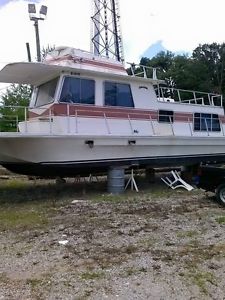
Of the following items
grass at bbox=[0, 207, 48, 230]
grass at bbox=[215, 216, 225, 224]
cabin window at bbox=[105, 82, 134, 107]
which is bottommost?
grass at bbox=[215, 216, 225, 224]

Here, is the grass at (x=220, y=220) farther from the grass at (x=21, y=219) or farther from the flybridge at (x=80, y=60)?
the flybridge at (x=80, y=60)

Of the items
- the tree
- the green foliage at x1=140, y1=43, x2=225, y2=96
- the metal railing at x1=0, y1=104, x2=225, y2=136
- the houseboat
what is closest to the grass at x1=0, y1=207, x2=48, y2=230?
the houseboat

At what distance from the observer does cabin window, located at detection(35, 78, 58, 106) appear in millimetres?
12969

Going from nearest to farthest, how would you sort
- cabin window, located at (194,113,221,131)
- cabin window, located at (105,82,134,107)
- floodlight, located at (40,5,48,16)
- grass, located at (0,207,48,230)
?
1. grass, located at (0,207,48,230)
2. cabin window, located at (105,82,134,107)
3. cabin window, located at (194,113,221,131)
4. floodlight, located at (40,5,48,16)

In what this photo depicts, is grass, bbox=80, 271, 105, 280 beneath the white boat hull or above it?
beneath

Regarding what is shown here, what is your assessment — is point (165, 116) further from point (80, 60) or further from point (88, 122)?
point (80, 60)

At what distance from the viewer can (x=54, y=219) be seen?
9.59m

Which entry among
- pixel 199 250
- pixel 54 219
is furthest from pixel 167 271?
pixel 54 219

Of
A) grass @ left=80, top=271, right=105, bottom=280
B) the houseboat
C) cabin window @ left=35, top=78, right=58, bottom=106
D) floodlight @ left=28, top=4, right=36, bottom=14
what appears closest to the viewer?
grass @ left=80, top=271, right=105, bottom=280

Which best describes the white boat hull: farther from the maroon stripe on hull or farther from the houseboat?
the maroon stripe on hull

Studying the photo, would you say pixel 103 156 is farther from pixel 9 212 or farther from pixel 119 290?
pixel 119 290

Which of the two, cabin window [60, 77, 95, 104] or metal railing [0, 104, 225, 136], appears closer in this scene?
metal railing [0, 104, 225, 136]

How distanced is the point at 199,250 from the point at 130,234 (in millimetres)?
1567

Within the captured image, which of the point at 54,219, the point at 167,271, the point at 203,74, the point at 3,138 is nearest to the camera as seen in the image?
the point at 167,271
